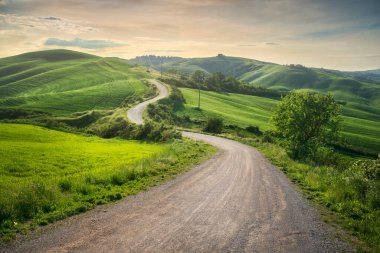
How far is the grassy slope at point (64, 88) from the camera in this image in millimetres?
84938

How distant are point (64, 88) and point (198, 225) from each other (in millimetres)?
118270

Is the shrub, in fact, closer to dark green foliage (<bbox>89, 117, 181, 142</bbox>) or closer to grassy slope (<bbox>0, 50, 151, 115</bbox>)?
dark green foliage (<bbox>89, 117, 181, 142</bbox>)

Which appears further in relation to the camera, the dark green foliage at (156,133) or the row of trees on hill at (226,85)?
the row of trees on hill at (226,85)

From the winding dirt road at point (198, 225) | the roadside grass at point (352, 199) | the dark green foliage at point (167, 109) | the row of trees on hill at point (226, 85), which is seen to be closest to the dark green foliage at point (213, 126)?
the dark green foliage at point (167, 109)

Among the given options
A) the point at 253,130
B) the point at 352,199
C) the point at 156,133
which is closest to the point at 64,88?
the point at 253,130

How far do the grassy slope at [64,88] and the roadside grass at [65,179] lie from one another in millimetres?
52110

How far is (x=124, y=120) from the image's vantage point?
196 ft

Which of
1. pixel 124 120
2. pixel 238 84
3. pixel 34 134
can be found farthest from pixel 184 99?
pixel 238 84

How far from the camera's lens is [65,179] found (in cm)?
1866

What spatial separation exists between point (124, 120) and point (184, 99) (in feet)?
164

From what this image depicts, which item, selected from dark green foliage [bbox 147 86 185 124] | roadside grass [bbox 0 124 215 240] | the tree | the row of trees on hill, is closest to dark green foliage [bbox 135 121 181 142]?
roadside grass [bbox 0 124 215 240]

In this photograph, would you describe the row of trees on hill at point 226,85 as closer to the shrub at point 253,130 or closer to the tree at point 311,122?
the shrub at point 253,130

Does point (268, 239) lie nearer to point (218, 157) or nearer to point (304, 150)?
point (218, 157)

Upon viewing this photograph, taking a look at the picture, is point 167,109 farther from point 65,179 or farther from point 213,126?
point 65,179
